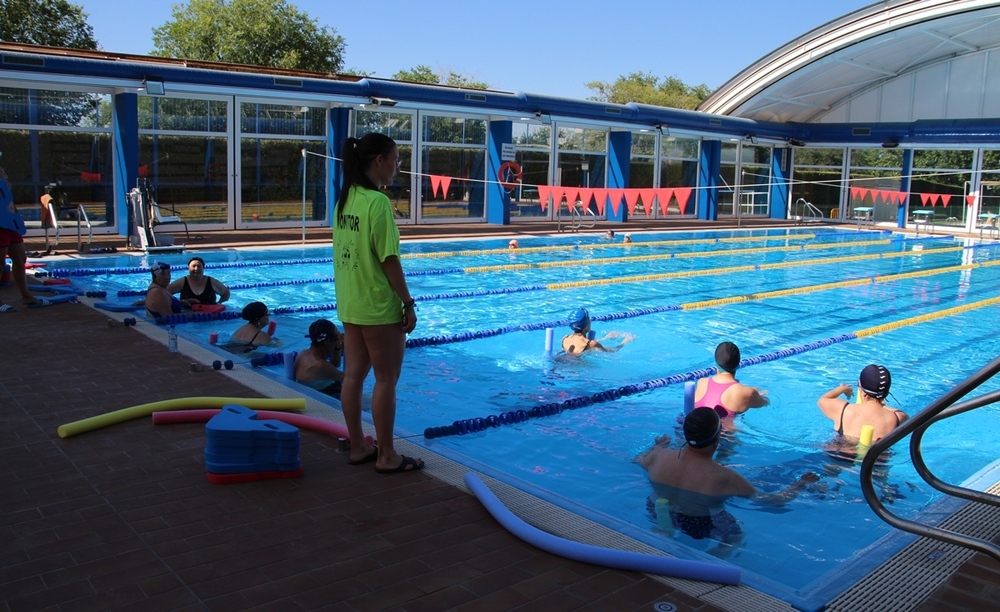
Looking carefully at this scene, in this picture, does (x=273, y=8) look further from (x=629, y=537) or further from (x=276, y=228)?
(x=629, y=537)

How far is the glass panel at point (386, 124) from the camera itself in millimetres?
20703

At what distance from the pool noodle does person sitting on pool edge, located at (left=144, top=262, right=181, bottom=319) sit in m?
4.12

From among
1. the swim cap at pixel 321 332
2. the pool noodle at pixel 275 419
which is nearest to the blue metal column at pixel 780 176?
the swim cap at pixel 321 332

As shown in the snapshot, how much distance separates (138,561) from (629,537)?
1987mm

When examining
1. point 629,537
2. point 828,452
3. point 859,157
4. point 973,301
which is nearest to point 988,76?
point 859,157

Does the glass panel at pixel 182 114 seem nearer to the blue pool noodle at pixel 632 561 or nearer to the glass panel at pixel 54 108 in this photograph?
the glass panel at pixel 54 108

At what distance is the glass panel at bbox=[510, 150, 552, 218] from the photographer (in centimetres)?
2536

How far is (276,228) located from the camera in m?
19.5

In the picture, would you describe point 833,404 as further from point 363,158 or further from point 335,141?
point 335,141

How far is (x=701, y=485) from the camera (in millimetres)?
4559

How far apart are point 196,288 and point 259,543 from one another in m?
6.76

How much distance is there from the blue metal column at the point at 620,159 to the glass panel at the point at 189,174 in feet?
40.8

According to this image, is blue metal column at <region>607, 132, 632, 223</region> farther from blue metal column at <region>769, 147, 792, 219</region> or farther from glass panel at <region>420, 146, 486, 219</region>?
blue metal column at <region>769, 147, 792, 219</region>

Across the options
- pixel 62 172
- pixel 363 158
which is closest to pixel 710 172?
pixel 62 172
